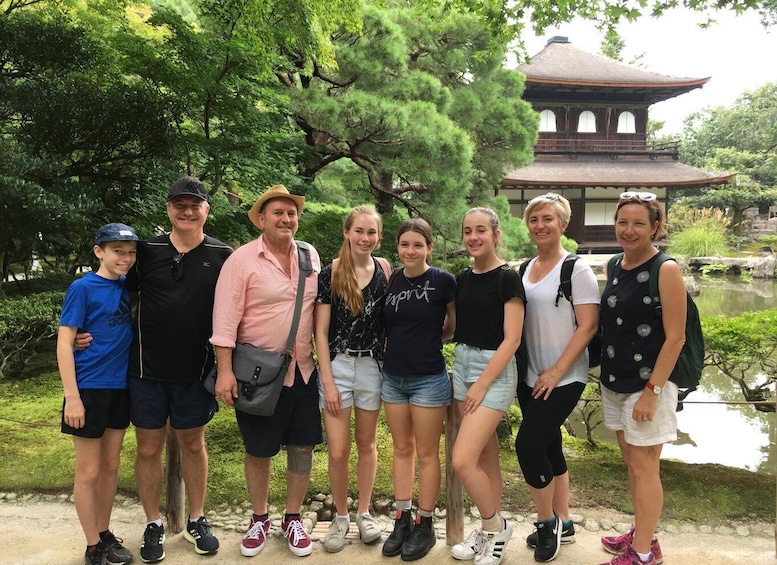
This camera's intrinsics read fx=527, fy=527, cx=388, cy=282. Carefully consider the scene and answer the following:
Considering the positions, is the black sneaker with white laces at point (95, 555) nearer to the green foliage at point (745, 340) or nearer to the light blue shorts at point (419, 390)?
the light blue shorts at point (419, 390)

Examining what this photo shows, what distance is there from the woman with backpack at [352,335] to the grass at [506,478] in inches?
44.0

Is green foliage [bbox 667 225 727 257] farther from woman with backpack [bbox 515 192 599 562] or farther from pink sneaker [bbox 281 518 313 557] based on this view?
pink sneaker [bbox 281 518 313 557]

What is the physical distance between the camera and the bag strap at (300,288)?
2.34 m

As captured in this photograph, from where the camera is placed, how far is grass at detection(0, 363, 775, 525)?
10.6 ft

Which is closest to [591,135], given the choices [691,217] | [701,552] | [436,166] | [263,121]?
[691,217]

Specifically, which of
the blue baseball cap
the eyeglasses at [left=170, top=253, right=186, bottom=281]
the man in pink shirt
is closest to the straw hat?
the man in pink shirt

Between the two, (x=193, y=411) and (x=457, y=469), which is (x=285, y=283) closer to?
(x=193, y=411)

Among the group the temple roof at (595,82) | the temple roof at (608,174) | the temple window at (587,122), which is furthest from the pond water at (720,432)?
the temple window at (587,122)

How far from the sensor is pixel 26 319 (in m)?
4.76

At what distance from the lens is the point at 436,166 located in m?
6.59

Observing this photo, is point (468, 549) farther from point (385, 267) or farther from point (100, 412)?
point (100, 412)

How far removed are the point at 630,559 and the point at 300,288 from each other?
72.5 inches

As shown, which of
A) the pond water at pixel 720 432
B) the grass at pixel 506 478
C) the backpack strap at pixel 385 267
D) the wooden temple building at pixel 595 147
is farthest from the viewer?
the wooden temple building at pixel 595 147

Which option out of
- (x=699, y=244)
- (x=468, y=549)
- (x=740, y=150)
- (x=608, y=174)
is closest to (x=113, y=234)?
(x=468, y=549)
